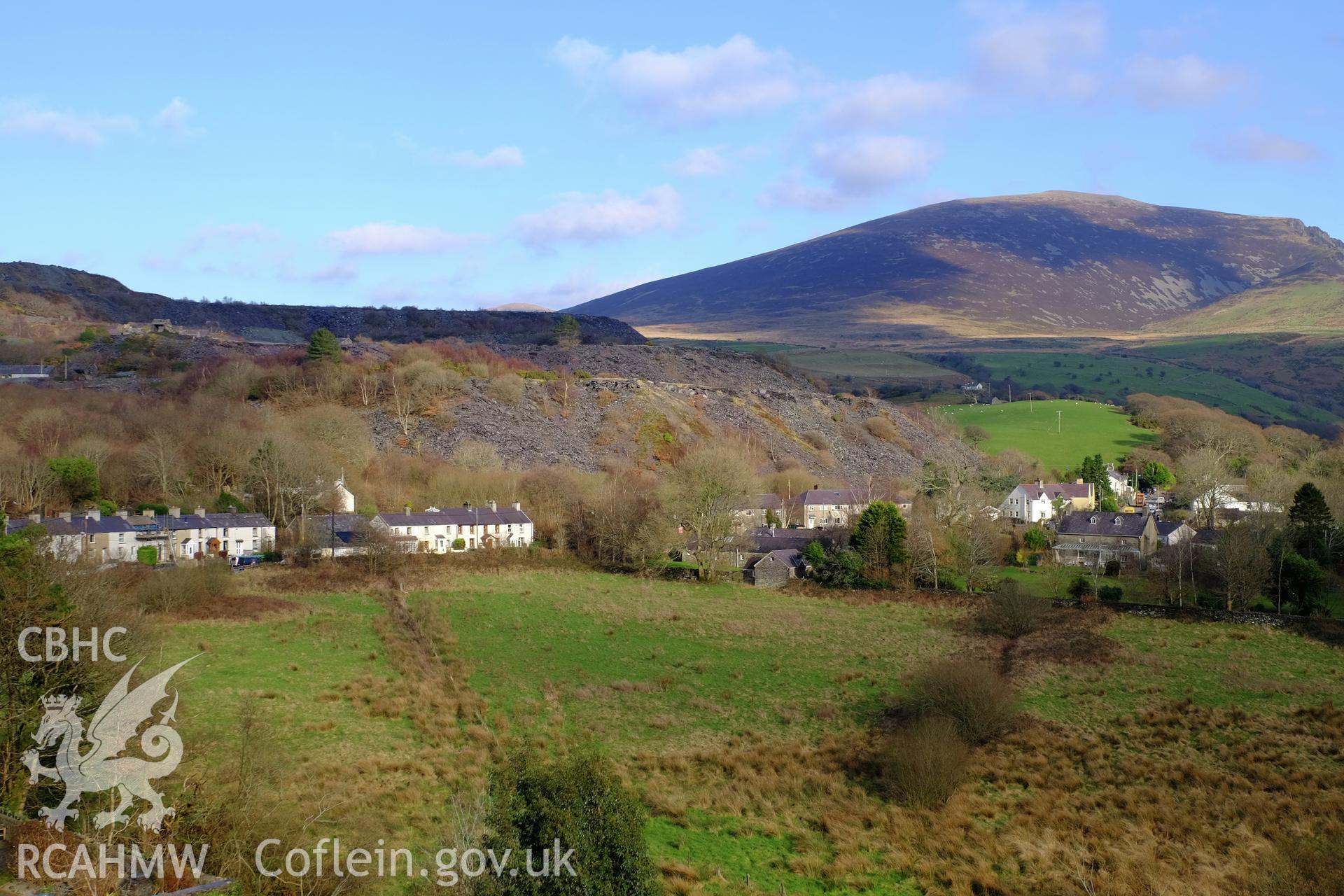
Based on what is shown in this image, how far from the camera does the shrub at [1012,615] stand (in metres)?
31.0

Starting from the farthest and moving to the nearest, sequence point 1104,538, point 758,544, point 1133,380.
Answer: point 1133,380 → point 758,544 → point 1104,538

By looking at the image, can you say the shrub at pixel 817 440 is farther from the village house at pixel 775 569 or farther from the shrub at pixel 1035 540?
the village house at pixel 775 569

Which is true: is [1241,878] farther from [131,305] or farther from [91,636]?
[131,305]

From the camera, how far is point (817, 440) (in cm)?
7606

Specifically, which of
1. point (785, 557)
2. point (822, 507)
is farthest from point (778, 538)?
point (822, 507)

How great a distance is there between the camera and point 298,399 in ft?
211

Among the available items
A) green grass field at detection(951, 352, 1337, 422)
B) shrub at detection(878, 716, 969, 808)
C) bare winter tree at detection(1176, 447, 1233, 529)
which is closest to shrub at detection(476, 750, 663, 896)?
shrub at detection(878, 716, 969, 808)

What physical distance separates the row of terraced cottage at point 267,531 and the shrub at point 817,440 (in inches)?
1201

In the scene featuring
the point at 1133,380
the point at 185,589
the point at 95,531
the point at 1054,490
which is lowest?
the point at 185,589

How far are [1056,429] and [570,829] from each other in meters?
84.2

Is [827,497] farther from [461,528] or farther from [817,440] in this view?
[461,528]

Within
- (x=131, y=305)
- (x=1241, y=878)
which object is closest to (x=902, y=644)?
(x=1241, y=878)

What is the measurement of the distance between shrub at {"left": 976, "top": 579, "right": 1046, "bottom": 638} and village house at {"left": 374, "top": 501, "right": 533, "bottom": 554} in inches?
883

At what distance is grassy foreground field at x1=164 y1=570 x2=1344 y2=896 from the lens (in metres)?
15.5
